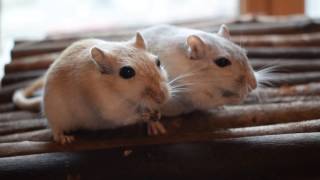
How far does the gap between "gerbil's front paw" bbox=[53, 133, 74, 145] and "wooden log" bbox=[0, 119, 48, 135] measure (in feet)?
0.81

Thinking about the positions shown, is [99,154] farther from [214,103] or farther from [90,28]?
[90,28]

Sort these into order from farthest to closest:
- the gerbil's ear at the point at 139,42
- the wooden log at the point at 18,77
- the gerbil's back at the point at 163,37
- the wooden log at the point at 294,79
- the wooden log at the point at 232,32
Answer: the wooden log at the point at 232,32, the wooden log at the point at 18,77, the wooden log at the point at 294,79, the gerbil's back at the point at 163,37, the gerbil's ear at the point at 139,42

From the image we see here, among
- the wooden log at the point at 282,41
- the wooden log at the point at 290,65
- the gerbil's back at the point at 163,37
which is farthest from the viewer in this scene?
the wooden log at the point at 282,41

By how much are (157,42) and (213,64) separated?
26cm

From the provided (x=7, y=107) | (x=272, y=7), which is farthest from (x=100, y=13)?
(x=7, y=107)

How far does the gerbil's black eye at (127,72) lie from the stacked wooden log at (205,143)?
25cm

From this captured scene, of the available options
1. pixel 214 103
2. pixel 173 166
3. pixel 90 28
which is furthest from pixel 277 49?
pixel 90 28

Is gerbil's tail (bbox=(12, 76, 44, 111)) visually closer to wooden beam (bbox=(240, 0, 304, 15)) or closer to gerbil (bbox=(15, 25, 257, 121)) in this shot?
gerbil (bbox=(15, 25, 257, 121))

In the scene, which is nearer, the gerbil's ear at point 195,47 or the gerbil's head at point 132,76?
the gerbil's head at point 132,76

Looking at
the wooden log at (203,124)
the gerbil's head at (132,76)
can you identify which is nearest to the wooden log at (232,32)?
the wooden log at (203,124)

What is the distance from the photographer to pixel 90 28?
15.0 ft

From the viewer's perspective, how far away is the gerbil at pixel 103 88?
1891mm

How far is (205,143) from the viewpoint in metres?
1.96

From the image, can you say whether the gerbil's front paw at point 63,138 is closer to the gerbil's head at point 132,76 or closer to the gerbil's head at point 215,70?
the gerbil's head at point 132,76
